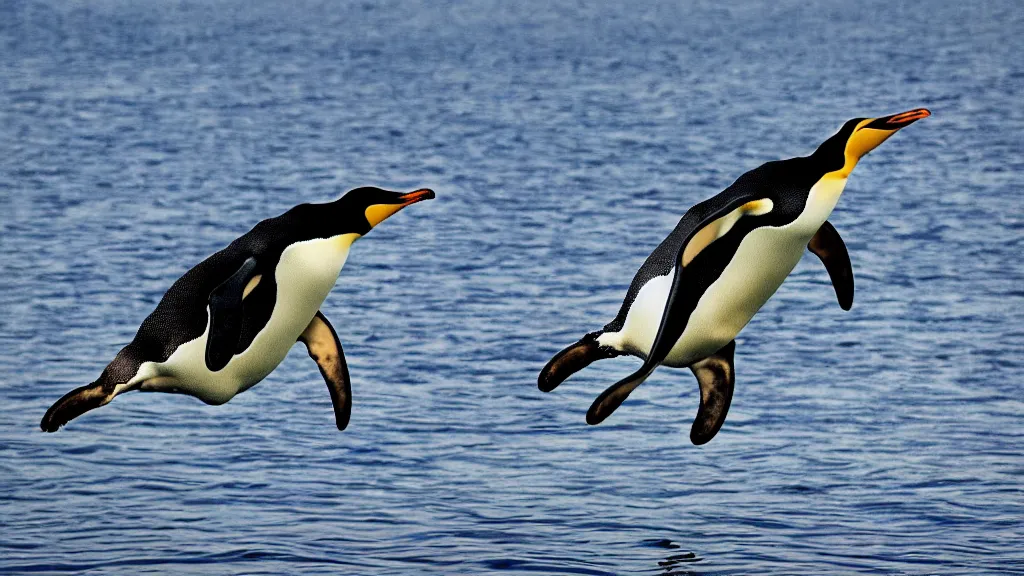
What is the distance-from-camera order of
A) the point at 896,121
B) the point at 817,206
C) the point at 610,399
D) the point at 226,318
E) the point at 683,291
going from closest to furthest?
the point at 610,399 → the point at 896,121 → the point at 226,318 → the point at 683,291 → the point at 817,206

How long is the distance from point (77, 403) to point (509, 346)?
17051 mm

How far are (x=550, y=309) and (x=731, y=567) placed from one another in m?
12.5

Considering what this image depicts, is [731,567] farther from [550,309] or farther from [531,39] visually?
[531,39]

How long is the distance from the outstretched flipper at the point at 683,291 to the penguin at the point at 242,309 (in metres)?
1.30

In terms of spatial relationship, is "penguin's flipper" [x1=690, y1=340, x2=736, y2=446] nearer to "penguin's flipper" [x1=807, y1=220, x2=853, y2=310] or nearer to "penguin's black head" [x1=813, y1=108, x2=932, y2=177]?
"penguin's flipper" [x1=807, y1=220, x2=853, y2=310]

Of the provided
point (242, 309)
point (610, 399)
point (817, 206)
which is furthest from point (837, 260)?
point (242, 309)

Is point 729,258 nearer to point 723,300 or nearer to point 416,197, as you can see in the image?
point 723,300

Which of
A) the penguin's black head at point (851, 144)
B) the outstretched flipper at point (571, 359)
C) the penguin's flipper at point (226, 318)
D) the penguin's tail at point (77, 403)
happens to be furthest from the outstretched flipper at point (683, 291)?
the penguin's tail at point (77, 403)

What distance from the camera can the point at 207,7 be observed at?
383 feet

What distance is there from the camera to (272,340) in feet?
29.3

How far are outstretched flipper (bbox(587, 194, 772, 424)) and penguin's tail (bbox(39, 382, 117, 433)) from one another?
223cm

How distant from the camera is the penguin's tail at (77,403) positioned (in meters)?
8.45

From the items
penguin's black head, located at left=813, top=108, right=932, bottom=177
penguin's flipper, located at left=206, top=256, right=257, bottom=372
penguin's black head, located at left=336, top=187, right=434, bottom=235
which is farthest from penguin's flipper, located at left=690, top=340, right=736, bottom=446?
penguin's flipper, located at left=206, top=256, right=257, bottom=372

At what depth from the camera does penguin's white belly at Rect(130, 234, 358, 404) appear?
8.61 metres
